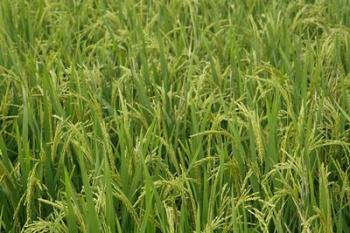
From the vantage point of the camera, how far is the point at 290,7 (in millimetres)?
2664

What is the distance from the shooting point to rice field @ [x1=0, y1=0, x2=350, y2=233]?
1.44m

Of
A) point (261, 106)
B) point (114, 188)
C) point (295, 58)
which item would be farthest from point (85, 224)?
point (295, 58)

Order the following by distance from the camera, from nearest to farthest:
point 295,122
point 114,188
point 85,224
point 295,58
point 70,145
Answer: point 85,224 < point 114,188 < point 295,122 < point 70,145 < point 295,58

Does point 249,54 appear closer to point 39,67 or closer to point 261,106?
point 261,106

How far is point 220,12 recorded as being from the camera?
278 cm

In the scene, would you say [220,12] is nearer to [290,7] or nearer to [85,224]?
[290,7]

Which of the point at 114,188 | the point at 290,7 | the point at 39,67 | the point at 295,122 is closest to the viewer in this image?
the point at 114,188

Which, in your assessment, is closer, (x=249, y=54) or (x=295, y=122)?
(x=295, y=122)

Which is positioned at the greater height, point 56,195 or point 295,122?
point 295,122

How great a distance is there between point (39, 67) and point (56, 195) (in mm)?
727

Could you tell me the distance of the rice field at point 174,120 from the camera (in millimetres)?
1440

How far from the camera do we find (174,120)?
74.5 inches

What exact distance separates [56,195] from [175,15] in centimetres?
121

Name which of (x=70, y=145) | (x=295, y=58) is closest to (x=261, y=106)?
(x=295, y=58)
